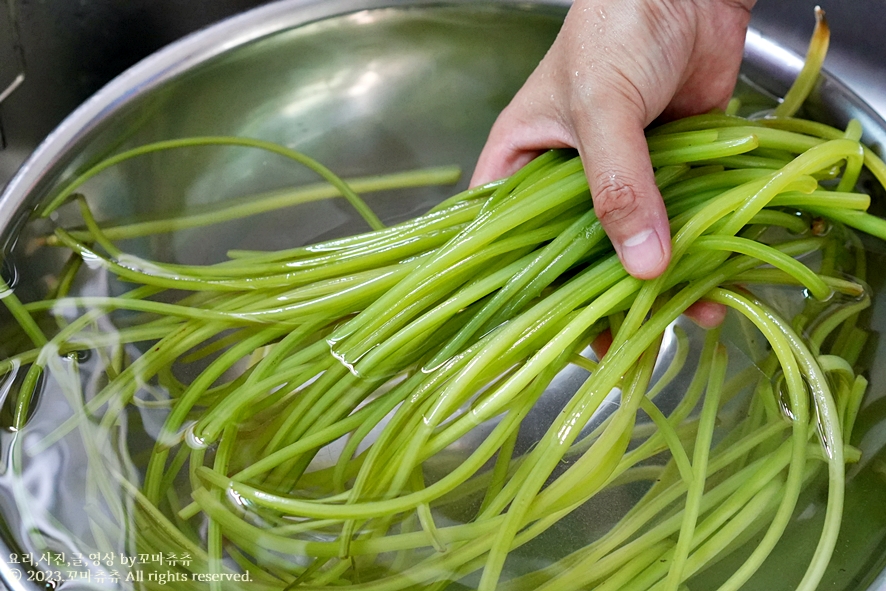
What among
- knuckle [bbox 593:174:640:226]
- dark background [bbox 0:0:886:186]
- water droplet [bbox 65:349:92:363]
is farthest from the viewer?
dark background [bbox 0:0:886:186]

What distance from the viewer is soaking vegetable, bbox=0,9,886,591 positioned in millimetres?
663

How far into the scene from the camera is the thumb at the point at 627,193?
0.66 meters

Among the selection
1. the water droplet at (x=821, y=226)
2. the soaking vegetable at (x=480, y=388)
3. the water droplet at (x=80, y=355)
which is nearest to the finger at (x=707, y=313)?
the soaking vegetable at (x=480, y=388)

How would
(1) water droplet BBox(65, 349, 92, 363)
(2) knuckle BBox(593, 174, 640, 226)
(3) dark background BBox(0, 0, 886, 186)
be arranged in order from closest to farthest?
(2) knuckle BBox(593, 174, 640, 226), (1) water droplet BBox(65, 349, 92, 363), (3) dark background BBox(0, 0, 886, 186)

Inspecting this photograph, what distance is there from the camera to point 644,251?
675 mm

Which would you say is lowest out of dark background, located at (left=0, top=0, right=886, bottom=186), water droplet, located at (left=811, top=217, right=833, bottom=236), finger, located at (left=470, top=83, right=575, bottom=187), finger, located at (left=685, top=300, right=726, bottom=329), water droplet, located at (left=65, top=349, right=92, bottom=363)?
water droplet, located at (left=65, top=349, right=92, bottom=363)

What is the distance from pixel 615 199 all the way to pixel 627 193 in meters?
0.01

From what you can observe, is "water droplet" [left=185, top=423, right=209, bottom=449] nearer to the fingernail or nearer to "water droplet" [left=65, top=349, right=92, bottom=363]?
"water droplet" [left=65, top=349, right=92, bottom=363]

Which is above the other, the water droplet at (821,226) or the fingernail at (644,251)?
the water droplet at (821,226)

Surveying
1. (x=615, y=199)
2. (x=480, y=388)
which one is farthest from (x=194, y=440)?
(x=615, y=199)

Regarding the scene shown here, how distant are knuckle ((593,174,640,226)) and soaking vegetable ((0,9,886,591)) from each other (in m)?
0.07

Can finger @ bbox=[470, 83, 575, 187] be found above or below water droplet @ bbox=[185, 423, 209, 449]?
above

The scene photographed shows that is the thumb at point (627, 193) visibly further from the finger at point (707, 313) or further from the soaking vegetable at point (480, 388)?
the finger at point (707, 313)

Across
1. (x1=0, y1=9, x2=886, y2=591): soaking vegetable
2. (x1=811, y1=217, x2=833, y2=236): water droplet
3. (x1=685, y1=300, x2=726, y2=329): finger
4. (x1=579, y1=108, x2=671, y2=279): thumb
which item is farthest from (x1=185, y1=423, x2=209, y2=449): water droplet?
(x1=811, y1=217, x2=833, y2=236): water droplet
